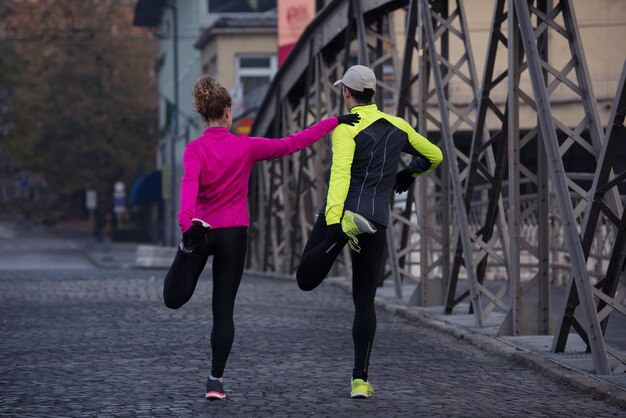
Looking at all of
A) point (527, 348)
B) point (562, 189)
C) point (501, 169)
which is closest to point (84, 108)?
point (501, 169)

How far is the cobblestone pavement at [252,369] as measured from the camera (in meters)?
7.81

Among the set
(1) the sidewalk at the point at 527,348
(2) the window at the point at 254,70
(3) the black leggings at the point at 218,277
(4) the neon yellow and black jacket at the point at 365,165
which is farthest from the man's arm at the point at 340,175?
(2) the window at the point at 254,70

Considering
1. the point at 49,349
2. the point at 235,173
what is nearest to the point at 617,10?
the point at 49,349

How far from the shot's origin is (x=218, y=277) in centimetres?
820

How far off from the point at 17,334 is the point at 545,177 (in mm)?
4565

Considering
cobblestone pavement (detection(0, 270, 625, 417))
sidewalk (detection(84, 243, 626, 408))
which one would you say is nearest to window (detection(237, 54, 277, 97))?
sidewalk (detection(84, 243, 626, 408))

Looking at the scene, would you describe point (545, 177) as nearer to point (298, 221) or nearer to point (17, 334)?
point (17, 334)

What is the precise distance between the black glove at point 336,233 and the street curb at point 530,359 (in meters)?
Answer: 1.70

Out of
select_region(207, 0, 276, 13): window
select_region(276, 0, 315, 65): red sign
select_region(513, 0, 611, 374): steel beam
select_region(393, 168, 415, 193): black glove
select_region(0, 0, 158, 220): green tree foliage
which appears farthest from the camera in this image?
select_region(0, 0, 158, 220): green tree foliage

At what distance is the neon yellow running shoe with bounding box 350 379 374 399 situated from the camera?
807cm

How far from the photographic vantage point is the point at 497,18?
11.7 m

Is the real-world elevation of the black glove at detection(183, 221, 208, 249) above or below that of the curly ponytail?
below

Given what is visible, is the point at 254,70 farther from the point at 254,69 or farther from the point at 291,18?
the point at 291,18

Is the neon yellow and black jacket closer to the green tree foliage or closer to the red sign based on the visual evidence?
the red sign
